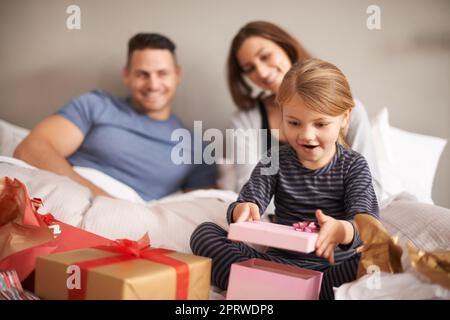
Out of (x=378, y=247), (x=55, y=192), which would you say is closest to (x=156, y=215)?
(x=55, y=192)

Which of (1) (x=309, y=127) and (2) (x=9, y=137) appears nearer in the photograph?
(1) (x=309, y=127)

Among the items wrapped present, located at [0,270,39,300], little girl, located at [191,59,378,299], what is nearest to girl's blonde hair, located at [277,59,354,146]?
little girl, located at [191,59,378,299]

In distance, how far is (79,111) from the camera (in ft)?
5.52

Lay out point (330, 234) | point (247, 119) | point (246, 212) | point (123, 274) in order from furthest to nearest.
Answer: point (247, 119)
point (246, 212)
point (330, 234)
point (123, 274)

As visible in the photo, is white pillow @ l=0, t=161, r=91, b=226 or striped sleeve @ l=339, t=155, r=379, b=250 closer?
striped sleeve @ l=339, t=155, r=379, b=250

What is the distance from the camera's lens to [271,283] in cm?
85

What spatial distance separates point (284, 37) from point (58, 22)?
802 millimetres

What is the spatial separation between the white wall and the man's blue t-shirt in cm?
20

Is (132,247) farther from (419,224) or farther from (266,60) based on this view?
(266,60)

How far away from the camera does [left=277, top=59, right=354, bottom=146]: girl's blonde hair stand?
977 mm

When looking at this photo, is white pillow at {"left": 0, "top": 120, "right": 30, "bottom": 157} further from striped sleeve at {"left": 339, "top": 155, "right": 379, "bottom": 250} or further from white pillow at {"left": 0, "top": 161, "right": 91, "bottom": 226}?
Answer: striped sleeve at {"left": 339, "top": 155, "right": 379, "bottom": 250}

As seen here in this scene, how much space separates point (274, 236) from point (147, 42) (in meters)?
1.07

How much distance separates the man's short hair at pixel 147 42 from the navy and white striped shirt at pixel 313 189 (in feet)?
2.53

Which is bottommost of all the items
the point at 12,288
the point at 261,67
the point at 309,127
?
the point at 12,288
